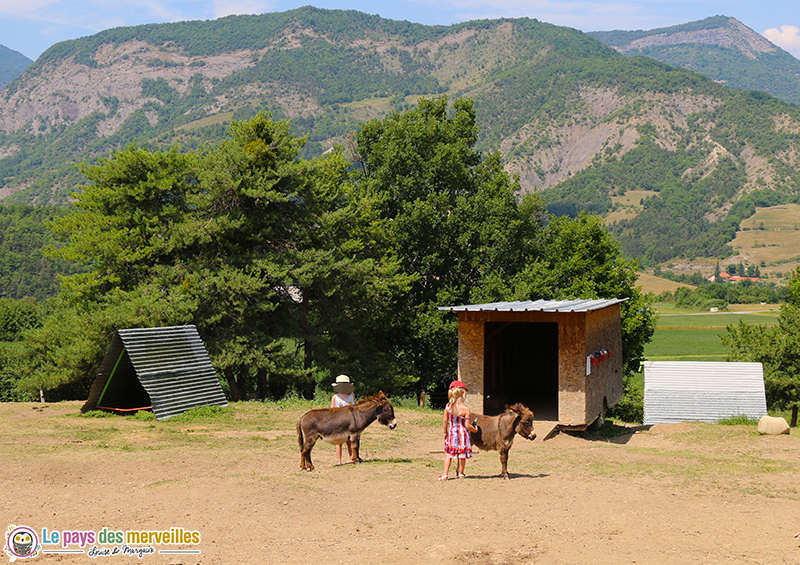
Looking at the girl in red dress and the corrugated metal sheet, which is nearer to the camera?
the girl in red dress

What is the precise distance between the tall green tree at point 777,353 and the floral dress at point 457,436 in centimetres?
2738

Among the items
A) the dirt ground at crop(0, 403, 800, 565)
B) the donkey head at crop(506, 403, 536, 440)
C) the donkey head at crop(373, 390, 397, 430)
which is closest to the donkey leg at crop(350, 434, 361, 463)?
the dirt ground at crop(0, 403, 800, 565)

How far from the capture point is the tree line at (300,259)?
81.8ft

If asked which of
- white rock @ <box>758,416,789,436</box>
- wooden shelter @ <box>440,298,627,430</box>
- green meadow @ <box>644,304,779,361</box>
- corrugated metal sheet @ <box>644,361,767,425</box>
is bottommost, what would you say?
green meadow @ <box>644,304,779,361</box>

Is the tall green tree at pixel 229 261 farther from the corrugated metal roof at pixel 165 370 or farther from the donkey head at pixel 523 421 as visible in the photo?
the donkey head at pixel 523 421

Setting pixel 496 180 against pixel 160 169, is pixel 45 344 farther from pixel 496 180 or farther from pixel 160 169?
pixel 496 180

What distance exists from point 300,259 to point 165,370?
8.49 meters

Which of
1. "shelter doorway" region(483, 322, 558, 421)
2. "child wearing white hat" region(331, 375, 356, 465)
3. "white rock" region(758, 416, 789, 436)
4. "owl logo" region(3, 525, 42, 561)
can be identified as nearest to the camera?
"owl logo" region(3, 525, 42, 561)

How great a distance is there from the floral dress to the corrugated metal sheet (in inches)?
690

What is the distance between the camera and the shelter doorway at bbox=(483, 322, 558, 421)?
24.2 metres

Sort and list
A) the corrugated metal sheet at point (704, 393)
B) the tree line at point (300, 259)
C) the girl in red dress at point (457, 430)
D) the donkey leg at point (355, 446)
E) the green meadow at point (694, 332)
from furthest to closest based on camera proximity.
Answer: the green meadow at point (694, 332)
the corrugated metal sheet at point (704, 393)
the tree line at point (300, 259)
the donkey leg at point (355, 446)
the girl in red dress at point (457, 430)

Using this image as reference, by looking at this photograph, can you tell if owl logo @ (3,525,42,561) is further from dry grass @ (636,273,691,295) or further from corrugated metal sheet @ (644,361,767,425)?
dry grass @ (636,273,691,295)

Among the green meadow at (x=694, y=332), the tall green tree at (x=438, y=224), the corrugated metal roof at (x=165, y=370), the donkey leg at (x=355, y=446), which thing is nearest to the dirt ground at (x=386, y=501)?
the donkey leg at (x=355, y=446)

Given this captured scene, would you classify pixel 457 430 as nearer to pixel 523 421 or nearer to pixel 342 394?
pixel 523 421
